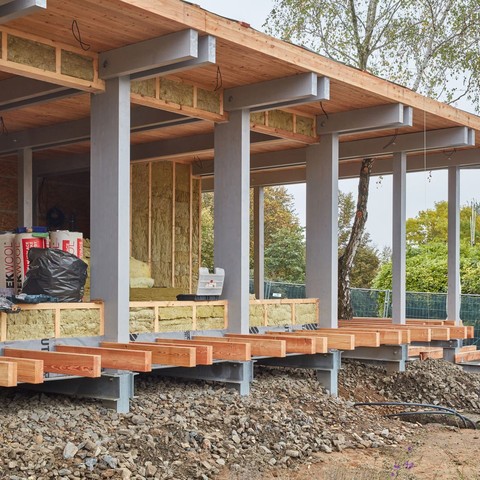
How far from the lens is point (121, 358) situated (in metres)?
8.62

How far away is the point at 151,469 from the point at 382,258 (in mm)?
39368

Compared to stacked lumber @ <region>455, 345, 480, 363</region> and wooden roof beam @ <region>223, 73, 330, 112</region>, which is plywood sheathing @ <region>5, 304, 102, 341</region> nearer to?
wooden roof beam @ <region>223, 73, 330, 112</region>

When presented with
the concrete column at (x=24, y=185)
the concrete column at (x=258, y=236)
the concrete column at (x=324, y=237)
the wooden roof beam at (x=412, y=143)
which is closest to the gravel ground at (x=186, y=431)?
the concrete column at (x=324, y=237)

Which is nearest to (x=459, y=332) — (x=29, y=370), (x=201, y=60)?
(x=201, y=60)

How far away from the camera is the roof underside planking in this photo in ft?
29.2

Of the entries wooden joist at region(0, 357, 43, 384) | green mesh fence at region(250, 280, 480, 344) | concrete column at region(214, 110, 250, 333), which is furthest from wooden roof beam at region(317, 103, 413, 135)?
wooden joist at region(0, 357, 43, 384)

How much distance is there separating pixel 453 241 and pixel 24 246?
9.01 meters

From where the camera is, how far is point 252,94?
11.5 m

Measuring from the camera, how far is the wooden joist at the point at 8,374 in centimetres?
730

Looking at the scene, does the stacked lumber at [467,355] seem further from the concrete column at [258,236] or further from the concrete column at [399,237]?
the concrete column at [258,236]

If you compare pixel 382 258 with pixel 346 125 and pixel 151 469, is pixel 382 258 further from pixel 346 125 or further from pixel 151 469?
pixel 151 469

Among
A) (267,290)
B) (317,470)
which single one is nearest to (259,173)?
(267,290)

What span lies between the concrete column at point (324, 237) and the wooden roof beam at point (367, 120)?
1.31 ft

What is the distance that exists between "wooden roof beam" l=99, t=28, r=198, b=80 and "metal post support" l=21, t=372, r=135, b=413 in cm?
332
